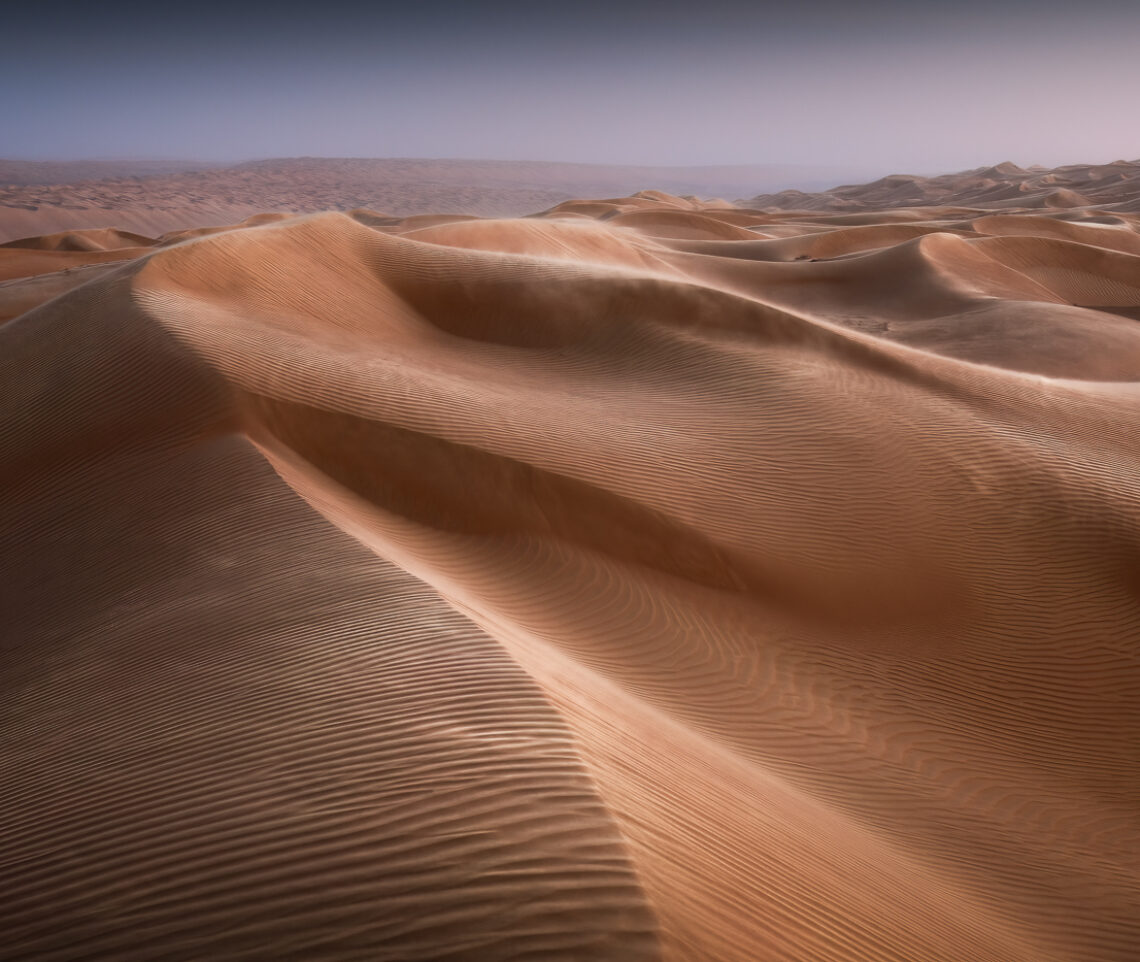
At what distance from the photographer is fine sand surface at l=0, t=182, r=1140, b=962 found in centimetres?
259

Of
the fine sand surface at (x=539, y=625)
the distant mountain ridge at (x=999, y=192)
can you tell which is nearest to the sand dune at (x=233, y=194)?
the distant mountain ridge at (x=999, y=192)

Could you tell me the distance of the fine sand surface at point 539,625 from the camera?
2.59m

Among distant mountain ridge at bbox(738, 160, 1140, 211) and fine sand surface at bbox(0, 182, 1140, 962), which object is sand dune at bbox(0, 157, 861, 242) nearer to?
distant mountain ridge at bbox(738, 160, 1140, 211)

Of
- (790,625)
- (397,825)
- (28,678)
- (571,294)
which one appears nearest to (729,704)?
(790,625)

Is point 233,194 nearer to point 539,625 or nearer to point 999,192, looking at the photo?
point 999,192

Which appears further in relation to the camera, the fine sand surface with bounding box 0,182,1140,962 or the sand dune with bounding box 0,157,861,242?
the sand dune with bounding box 0,157,861,242

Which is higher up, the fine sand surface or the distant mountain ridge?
the distant mountain ridge

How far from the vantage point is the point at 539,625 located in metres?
6.50

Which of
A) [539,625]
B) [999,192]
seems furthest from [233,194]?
[539,625]

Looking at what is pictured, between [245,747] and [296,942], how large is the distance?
118cm

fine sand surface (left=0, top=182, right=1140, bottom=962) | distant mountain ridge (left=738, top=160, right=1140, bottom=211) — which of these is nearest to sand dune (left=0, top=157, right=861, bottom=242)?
distant mountain ridge (left=738, top=160, right=1140, bottom=211)

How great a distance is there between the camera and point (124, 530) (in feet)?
22.3

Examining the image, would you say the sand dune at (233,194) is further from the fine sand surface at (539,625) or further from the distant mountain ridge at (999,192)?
the fine sand surface at (539,625)

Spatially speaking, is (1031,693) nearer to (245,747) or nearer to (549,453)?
(549,453)
